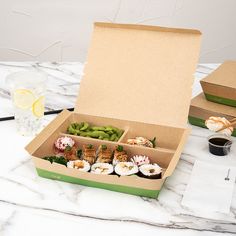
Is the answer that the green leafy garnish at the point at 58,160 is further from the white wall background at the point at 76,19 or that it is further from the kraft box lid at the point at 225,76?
the white wall background at the point at 76,19

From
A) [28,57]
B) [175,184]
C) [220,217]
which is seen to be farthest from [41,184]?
[28,57]

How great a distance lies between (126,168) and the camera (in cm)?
110

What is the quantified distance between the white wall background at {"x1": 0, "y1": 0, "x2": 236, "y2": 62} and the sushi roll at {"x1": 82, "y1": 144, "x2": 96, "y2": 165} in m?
1.84

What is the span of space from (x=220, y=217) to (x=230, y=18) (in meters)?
2.36

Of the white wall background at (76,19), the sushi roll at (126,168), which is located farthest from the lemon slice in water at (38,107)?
the white wall background at (76,19)

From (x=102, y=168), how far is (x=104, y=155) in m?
0.05

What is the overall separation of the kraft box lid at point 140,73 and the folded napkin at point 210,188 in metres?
0.17

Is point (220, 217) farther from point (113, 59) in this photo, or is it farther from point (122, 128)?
point (113, 59)

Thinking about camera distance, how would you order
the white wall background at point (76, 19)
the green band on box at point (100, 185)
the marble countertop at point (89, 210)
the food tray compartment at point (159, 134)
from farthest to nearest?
the white wall background at point (76, 19) < the food tray compartment at point (159, 134) < the green band on box at point (100, 185) < the marble countertop at point (89, 210)

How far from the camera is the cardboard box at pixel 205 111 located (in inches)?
55.3

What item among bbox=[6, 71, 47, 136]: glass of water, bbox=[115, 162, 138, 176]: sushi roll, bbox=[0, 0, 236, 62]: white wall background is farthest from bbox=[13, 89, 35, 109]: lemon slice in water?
bbox=[0, 0, 236, 62]: white wall background

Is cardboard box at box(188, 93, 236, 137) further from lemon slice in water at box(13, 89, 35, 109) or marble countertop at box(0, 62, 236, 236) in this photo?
lemon slice in water at box(13, 89, 35, 109)

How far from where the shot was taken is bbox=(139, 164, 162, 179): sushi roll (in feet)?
3.53

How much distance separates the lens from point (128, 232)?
93cm
